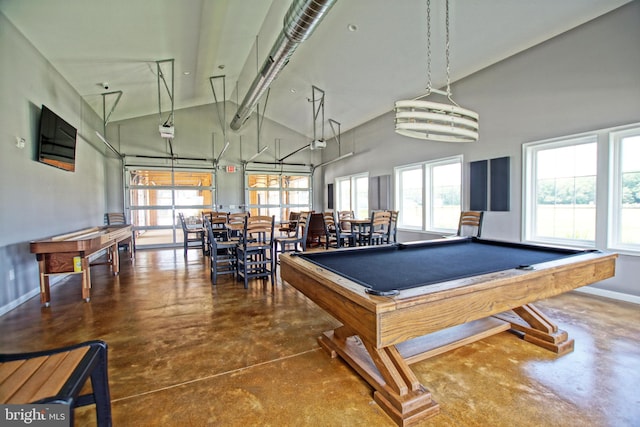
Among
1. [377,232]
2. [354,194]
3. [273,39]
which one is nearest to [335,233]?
[377,232]

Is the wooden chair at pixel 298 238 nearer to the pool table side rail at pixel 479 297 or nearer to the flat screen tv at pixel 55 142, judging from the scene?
the pool table side rail at pixel 479 297

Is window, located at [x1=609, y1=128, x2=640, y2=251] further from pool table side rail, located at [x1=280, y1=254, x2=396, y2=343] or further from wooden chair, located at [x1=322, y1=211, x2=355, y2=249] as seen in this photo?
pool table side rail, located at [x1=280, y1=254, x2=396, y2=343]

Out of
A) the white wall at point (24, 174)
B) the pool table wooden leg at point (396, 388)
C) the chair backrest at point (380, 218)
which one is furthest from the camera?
the chair backrest at point (380, 218)

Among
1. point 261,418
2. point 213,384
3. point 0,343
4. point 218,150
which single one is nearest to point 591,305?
point 261,418

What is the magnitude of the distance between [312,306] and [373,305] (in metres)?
2.17

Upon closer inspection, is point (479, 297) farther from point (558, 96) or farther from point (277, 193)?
point (277, 193)

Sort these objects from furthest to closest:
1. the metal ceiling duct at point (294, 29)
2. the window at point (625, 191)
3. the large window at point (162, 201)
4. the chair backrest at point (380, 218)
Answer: the large window at point (162, 201) → the chair backrest at point (380, 218) → the window at point (625, 191) → the metal ceiling duct at point (294, 29)

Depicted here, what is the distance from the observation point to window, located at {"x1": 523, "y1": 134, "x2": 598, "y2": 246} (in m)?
3.79

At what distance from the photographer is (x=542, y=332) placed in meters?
2.40

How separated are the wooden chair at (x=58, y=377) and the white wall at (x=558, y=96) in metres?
5.12

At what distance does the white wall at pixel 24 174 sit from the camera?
3.25 meters

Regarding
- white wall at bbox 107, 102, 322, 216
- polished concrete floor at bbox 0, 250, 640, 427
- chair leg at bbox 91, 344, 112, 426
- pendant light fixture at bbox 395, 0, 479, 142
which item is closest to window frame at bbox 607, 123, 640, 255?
polished concrete floor at bbox 0, 250, 640, 427

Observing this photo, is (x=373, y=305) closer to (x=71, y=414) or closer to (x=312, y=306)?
(x=71, y=414)

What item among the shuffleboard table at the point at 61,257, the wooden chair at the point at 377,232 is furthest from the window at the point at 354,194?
the shuffleboard table at the point at 61,257
